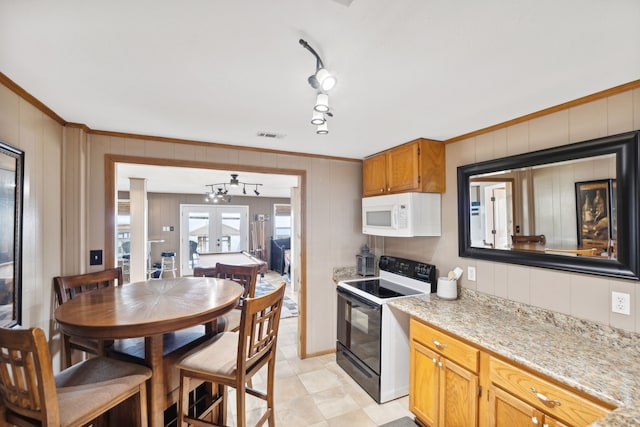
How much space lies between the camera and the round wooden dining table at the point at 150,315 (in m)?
1.39

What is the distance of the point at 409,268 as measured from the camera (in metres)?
2.89

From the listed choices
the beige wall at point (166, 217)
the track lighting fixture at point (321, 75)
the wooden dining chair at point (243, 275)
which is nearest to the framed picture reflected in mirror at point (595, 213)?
the track lighting fixture at point (321, 75)

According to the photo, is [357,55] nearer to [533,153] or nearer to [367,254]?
[533,153]

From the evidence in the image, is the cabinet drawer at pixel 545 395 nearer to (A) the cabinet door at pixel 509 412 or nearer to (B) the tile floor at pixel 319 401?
(A) the cabinet door at pixel 509 412

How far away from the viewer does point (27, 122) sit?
5.73ft

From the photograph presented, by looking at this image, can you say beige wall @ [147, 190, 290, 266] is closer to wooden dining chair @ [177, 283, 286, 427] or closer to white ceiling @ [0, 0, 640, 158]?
white ceiling @ [0, 0, 640, 158]

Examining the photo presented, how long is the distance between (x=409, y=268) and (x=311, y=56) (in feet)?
7.33

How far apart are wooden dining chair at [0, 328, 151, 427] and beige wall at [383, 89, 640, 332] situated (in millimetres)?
2363

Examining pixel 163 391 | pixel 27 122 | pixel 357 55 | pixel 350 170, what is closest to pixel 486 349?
pixel 357 55

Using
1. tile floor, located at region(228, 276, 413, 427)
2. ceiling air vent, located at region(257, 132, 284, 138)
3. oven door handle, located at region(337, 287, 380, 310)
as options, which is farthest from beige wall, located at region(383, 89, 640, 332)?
ceiling air vent, located at region(257, 132, 284, 138)

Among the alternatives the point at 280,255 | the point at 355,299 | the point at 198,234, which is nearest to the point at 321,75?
the point at 355,299

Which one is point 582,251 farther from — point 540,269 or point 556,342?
point 556,342

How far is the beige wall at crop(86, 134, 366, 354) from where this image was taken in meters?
2.93

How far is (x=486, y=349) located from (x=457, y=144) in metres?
1.67
